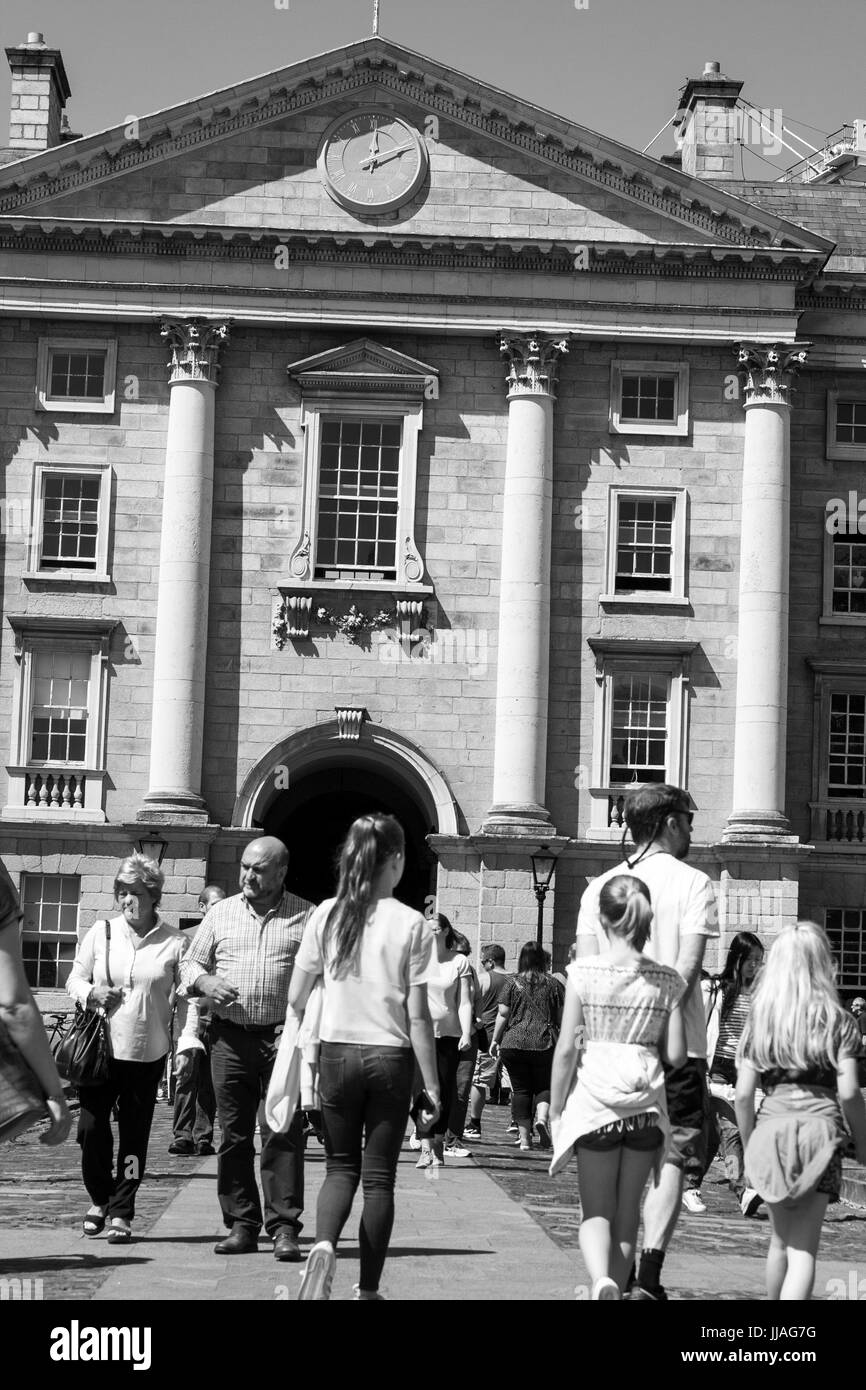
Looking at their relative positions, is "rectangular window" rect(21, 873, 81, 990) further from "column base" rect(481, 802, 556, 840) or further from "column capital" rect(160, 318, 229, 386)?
"column capital" rect(160, 318, 229, 386)

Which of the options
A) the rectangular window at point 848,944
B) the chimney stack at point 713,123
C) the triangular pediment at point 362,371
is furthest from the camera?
the chimney stack at point 713,123

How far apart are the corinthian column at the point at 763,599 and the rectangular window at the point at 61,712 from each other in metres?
10.6

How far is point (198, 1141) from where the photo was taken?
65.8ft

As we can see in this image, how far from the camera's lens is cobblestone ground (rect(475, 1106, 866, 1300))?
13906 millimetres

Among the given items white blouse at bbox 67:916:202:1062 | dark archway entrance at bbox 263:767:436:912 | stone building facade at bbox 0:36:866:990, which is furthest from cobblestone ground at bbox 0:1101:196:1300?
dark archway entrance at bbox 263:767:436:912

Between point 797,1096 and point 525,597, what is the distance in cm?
2621

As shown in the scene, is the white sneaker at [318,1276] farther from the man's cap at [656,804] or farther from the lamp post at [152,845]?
the lamp post at [152,845]

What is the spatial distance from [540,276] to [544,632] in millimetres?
5957

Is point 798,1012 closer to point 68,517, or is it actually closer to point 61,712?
point 61,712

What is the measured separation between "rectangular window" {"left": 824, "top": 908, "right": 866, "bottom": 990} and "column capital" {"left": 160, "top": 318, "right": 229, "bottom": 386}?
44.8 ft

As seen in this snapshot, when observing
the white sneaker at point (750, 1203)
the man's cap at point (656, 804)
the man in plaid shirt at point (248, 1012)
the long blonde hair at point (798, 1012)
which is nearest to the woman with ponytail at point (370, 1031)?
the man's cap at point (656, 804)

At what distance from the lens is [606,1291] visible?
891 cm

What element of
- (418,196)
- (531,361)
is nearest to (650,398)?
(531,361)

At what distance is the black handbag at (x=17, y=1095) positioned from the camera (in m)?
8.08
